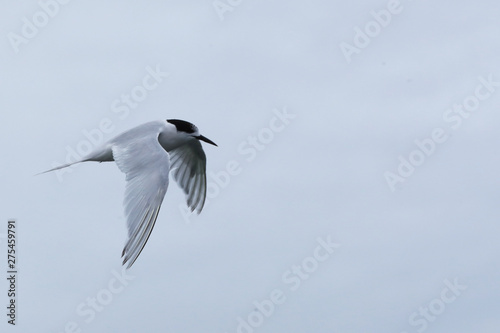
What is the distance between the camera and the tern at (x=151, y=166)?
15.0 m

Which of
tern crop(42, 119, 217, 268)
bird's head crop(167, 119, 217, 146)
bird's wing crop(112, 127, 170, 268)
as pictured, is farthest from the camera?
bird's head crop(167, 119, 217, 146)

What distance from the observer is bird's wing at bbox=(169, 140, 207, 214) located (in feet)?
66.1

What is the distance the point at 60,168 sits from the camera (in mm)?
17734

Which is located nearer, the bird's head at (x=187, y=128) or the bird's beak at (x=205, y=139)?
the bird's head at (x=187, y=128)

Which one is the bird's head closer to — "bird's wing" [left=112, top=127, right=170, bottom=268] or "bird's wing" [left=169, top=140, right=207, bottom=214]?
"bird's wing" [left=169, top=140, right=207, bottom=214]

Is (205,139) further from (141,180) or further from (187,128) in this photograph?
(141,180)

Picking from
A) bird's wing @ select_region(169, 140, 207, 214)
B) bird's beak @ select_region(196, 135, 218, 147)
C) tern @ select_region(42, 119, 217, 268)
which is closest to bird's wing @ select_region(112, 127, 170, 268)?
tern @ select_region(42, 119, 217, 268)

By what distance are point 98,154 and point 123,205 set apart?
2520 mm

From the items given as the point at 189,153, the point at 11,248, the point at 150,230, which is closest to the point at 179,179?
the point at 189,153

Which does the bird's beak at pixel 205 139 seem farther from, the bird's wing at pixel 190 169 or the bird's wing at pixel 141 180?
the bird's wing at pixel 141 180

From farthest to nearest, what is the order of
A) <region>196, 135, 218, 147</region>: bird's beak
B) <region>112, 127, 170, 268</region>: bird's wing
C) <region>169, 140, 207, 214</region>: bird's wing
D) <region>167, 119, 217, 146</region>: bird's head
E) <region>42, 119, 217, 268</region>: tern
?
<region>169, 140, 207, 214</region>: bird's wing < <region>196, 135, 218, 147</region>: bird's beak < <region>167, 119, 217, 146</region>: bird's head < <region>42, 119, 217, 268</region>: tern < <region>112, 127, 170, 268</region>: bird's wing

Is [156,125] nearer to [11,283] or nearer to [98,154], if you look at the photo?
[98,154]

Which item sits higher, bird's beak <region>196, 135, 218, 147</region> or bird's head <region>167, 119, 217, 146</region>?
bird's head <region>167, 119, 217, 146</region>

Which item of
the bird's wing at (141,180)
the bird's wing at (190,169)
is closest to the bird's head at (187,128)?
the bird's wing at (190,169)
